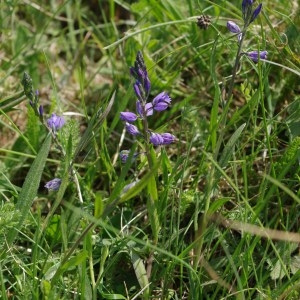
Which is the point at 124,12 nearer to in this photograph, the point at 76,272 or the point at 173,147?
the point at 173,147

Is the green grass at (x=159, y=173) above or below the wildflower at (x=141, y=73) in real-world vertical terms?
below

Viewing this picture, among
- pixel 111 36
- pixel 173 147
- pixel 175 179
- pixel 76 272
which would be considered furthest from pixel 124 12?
pixel 76 272

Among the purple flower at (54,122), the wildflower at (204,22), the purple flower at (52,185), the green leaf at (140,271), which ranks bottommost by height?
the green leaf at (140,271)

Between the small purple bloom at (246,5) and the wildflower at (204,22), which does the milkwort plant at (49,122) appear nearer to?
the wildflower at (204,22)

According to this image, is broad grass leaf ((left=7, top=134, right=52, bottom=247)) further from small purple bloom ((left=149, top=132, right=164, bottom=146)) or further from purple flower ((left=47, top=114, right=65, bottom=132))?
small purple bloom ((left=149, top=132, right=164, bottom=146))

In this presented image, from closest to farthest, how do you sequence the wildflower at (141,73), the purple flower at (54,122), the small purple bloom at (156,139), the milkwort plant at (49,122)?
the wildflower at (141,73) < the small purple bloom at (156,139) < the milkwort plant at (49,122) < the purple flower at (54,122)

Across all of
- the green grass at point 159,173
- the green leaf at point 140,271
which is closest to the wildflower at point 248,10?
the green grass at point 159,173

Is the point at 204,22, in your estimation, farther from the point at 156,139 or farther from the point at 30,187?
the point at 30,187

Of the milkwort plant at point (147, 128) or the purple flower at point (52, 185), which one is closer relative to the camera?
the milkwort plant at point (147, 128)
